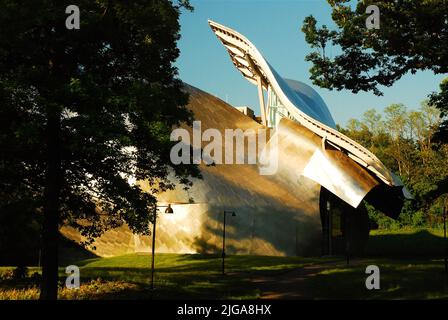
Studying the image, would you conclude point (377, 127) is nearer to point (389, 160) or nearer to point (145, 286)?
point (389, 160)

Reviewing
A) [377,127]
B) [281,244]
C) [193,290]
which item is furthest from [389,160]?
[193,290]

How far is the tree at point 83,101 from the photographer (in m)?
14.7

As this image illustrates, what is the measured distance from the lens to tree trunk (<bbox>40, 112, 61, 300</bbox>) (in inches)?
632

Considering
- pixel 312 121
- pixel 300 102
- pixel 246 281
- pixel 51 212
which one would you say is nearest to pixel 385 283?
pixel 246 281

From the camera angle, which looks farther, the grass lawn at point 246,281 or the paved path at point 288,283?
the paved path at point 288,283

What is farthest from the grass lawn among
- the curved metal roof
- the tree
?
the curved metal roof

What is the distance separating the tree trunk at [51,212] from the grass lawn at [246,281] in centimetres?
188

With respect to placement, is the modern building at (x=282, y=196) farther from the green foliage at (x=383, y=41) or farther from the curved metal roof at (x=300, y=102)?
the green foliage at (x=383, y=41)

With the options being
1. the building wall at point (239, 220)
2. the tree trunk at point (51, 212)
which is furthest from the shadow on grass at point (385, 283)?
the tree trunk at point (51, 212)

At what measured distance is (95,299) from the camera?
17.2 meters

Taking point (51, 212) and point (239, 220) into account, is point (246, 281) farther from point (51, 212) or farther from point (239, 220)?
point (239, 220)

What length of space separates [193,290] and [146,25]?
9.63 metres

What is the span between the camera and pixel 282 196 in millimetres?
33375

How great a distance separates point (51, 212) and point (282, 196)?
19.5 metres
